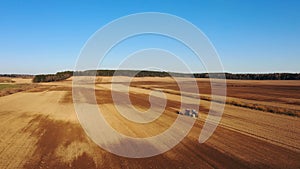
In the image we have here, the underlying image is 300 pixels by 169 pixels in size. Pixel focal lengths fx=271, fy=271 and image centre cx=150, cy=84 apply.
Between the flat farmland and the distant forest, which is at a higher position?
the distant forest

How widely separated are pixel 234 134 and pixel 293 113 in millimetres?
7965

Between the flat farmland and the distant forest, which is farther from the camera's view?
the distant forest

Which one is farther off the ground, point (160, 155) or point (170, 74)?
point (170, 74)

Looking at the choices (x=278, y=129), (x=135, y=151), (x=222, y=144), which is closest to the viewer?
(x=135, y=151)

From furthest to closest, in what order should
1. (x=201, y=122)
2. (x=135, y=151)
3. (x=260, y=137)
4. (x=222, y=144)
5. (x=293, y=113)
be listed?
(x=293, y=113), (x=201, y=122), (x=260, y=137), (x=222, y=144), (x=135, y=151)

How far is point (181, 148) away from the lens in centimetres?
789

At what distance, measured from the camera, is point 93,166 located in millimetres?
6277

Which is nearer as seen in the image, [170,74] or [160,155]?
[160,155]

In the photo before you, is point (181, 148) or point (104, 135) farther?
point (104, 135)

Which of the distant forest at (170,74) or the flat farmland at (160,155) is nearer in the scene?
the flat farmland at (160,155)

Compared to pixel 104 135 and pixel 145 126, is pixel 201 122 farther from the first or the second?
pixel 104 135

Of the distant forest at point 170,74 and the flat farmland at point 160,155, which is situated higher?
the distant forest at point 170,74

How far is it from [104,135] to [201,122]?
4.82m

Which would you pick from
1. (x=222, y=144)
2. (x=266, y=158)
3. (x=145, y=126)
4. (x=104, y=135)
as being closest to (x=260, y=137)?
(x=222, y=144)
